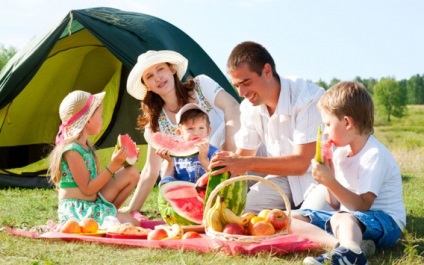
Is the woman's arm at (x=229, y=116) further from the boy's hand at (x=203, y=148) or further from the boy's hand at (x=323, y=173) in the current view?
the boy's hand at (x=323, y=173)

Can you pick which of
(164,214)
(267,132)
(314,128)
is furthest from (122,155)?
(314,128)

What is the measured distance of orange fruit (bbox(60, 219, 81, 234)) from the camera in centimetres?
459

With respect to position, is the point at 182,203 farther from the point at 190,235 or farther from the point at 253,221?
the point at 253,221

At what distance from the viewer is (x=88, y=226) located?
4609 millimetres

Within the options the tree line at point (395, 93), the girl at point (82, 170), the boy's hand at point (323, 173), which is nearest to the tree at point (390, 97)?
the tree line at point (395, 93)

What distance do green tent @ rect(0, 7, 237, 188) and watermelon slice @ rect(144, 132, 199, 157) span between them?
2330 mm

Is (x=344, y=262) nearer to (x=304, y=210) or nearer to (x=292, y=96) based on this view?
(x=304, y=210)

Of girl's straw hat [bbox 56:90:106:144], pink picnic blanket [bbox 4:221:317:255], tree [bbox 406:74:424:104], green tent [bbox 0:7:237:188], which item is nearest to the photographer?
pink picnic blanket [bbox 4:221:317:255]

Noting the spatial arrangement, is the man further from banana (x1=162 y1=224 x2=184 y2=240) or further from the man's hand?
banana (x1=162 y1=224 x2=184 y2=240)

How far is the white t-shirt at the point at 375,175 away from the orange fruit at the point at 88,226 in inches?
62.7

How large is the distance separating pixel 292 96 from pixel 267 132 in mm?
336

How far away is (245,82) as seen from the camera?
4.56 m

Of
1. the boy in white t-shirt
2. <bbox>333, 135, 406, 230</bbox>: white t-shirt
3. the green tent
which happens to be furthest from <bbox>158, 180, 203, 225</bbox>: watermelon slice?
the green tent

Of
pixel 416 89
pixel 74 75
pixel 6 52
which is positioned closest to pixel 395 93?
pixel 416 89
